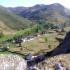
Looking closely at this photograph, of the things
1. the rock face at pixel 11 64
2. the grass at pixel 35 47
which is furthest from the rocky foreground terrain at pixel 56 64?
the grass at pixel 35 47

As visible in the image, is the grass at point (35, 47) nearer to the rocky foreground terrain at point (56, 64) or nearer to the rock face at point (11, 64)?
the rocky foreground terrain at point (56, 64)

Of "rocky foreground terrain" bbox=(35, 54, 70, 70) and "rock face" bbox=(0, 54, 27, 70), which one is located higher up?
"rock face" bbox=(0, 54, 27, 70)

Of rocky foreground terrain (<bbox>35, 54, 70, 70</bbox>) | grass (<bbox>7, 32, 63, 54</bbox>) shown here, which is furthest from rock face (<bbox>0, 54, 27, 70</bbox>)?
grass (<bbox>7, 32, 63, 54</bbox>)

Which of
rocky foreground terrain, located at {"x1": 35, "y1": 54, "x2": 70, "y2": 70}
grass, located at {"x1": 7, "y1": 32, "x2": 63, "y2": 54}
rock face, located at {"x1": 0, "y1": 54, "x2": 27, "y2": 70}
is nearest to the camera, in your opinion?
rock face, located at {"x1": 0, "y1": 54, "x2": 27, "y2": 70}

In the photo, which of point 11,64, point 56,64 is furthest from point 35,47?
point 11,64

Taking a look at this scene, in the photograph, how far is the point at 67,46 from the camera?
4762 cm

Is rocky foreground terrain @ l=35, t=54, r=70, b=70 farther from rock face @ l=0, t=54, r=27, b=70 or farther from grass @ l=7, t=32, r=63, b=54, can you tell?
grass @ l=7, t=32, r=63, b=54

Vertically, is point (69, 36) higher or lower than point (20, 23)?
higher

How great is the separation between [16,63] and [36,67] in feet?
8.66

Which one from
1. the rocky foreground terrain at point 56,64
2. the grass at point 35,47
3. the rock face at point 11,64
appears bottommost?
the grass at point 35,47

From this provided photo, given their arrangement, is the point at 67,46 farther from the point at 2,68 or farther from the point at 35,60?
the point at 2,68

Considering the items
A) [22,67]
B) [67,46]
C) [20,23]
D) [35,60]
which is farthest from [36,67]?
[20,23]

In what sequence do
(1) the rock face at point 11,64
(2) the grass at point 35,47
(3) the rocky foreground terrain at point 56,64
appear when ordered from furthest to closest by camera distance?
1. (2) the grass at point 35,47
2. (3) the rocky foreground terrain at point 56,64
3. (1) the rock face at point 11,64

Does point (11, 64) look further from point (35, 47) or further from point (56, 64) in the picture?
point (35, 47)
